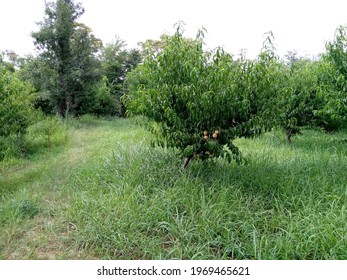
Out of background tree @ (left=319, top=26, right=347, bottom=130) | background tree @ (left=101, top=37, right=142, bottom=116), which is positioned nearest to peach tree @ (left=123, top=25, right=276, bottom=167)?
background tree @ (left=319, top=26, right=347, bottom=130)

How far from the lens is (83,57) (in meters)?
13.7

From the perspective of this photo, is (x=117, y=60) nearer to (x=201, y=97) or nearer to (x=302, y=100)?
(x=302, y=100)

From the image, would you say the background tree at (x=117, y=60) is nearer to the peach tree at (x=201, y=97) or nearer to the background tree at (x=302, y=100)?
the background tree at (x=302, y=100)

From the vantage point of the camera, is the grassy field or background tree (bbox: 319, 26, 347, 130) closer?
the grassy field

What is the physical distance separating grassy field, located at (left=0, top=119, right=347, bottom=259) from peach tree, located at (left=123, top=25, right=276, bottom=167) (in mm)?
529

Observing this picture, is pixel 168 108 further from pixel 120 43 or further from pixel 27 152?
pixel 120 43

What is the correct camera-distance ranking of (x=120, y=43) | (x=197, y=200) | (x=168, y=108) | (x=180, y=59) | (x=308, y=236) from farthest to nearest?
(x=120, y=43) → (x=180, y=59) → (x=168, y=108) → (x=197, y=200) → (x=308, y=236)

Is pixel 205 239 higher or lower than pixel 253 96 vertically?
lower

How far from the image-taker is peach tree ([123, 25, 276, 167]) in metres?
3.54

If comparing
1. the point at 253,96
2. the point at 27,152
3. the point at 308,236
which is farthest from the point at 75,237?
the point at 27,152

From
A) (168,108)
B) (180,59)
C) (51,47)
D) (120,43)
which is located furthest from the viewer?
(120,43)

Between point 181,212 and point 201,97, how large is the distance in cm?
146

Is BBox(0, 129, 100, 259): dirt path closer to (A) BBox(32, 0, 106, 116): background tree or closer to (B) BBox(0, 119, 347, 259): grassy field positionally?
(B) BBox(0, 119, 347, 259): grassy field

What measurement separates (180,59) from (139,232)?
2338 mm
